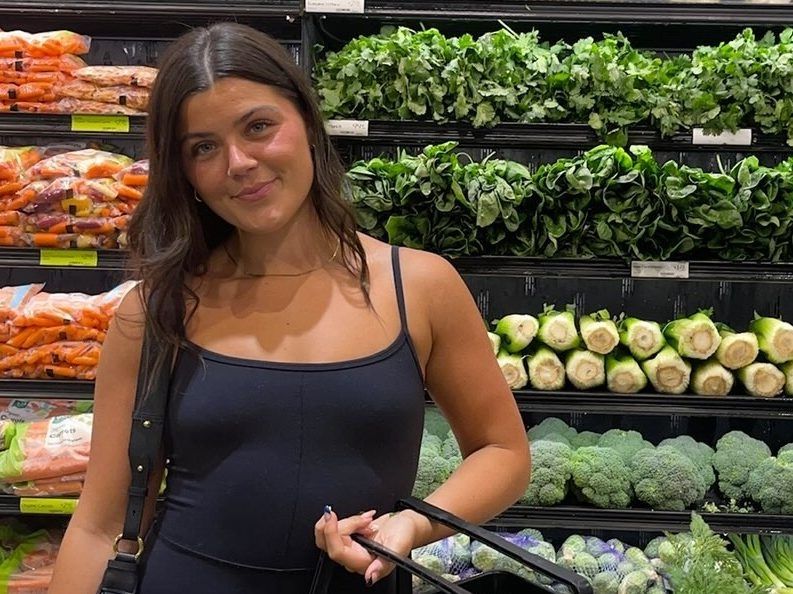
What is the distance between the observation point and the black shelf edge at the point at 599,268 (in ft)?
7.85

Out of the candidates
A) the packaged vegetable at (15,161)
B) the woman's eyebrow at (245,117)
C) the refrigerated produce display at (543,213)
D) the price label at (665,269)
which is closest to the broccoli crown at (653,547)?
the refrigerated produce display at (543,213)

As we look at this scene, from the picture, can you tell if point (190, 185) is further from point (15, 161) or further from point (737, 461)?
point (737, 461)

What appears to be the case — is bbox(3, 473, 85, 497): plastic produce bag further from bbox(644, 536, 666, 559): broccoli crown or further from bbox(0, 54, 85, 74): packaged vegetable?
bbox(644, 536, 666, 559): broccoli crown

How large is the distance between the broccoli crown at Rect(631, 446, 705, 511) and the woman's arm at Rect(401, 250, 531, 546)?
4.47 feet

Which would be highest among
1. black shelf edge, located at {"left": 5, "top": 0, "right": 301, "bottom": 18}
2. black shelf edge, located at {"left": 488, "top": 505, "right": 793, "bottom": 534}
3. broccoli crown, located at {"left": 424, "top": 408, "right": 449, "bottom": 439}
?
black shelf edge, located at {"left": 5, "top": 0, "right": 301, "bottom": 18}

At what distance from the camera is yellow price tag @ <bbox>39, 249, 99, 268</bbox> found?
240cm

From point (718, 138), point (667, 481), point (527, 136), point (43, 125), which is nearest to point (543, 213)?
point (527, 136)

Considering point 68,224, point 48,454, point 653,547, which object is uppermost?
point 68,224

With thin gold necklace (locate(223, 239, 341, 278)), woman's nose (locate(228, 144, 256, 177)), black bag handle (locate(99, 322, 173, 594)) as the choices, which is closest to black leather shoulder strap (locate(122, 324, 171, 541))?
black bag handle (locate(99, 322, 173, 594))

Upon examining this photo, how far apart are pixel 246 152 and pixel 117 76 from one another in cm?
167

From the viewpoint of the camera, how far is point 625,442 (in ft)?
8.82

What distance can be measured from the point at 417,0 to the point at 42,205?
4.64 ft

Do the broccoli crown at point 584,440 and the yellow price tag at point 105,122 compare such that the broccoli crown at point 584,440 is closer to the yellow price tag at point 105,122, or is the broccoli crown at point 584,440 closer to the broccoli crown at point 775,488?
the broccoli crown at point 775,488

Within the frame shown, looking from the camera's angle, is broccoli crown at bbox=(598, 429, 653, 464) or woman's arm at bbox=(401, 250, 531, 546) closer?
woman's arm at bbox=(401, 250, 531, 546)
